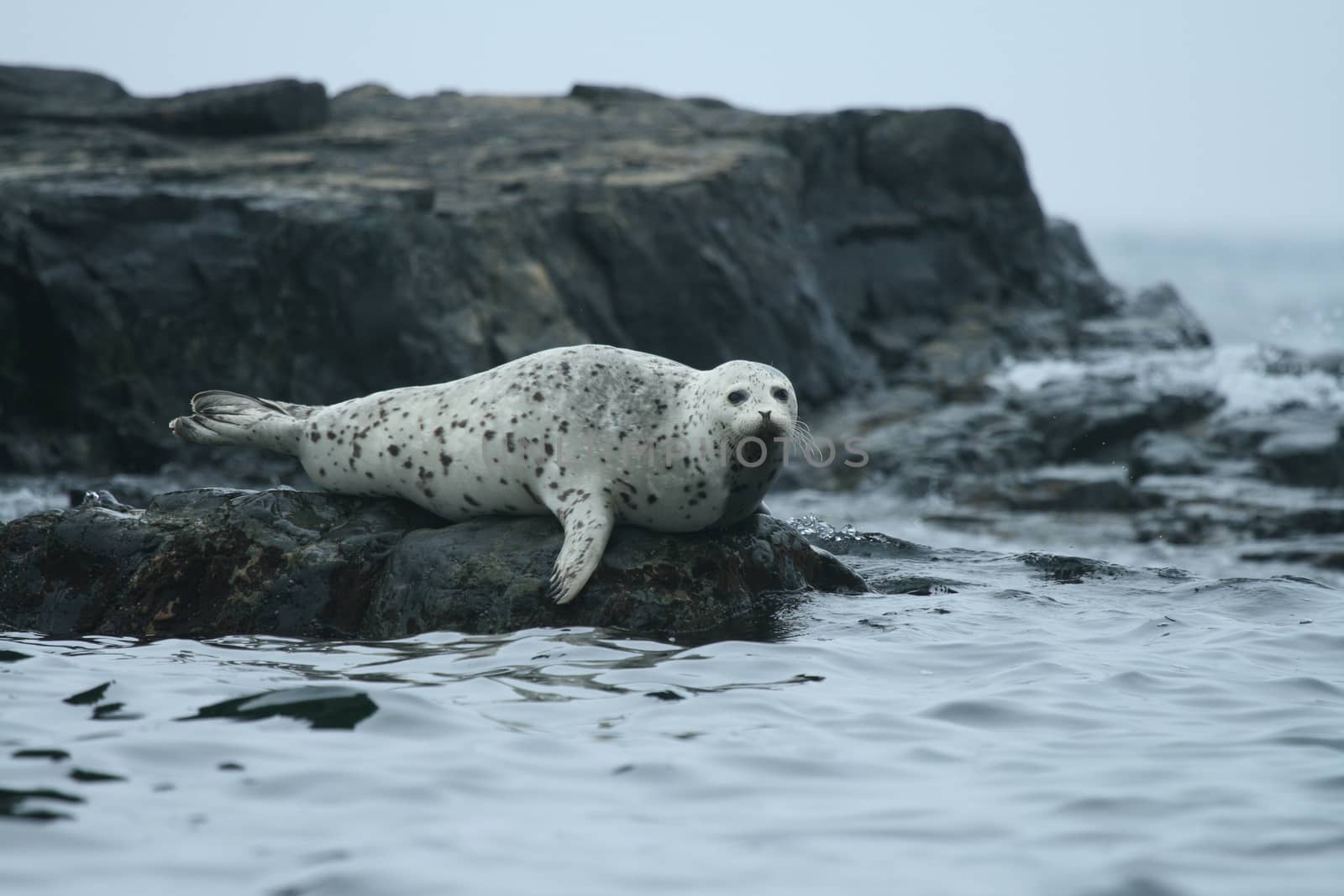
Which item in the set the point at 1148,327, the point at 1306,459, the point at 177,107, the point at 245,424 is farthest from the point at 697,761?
the point at 1148,327

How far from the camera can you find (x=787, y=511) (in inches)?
514

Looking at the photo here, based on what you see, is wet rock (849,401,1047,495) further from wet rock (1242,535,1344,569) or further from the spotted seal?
the spotted seal

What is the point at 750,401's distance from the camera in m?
5.59

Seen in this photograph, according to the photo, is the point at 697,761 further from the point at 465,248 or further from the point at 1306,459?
the point at 465,248

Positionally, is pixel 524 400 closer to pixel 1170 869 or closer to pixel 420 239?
pixel 1170 869

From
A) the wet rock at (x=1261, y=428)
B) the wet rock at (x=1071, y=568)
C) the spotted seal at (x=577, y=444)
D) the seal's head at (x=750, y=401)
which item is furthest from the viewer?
the wet rock at (x=1261, y=428)

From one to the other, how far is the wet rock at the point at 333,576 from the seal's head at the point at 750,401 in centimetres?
60

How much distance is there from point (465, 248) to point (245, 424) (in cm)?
910

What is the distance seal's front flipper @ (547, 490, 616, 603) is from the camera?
5.45 metres

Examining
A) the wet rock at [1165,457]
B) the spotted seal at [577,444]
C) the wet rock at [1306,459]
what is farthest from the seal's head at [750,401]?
the wet rock at [1306,459]

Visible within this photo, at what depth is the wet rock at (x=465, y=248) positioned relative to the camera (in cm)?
1416

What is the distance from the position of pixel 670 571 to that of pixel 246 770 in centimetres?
252

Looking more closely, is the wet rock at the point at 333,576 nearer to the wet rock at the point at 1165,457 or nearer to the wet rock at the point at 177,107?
the wet rock at the point at 1165,457

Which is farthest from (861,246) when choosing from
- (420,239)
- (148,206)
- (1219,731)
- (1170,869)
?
(1170,869)
